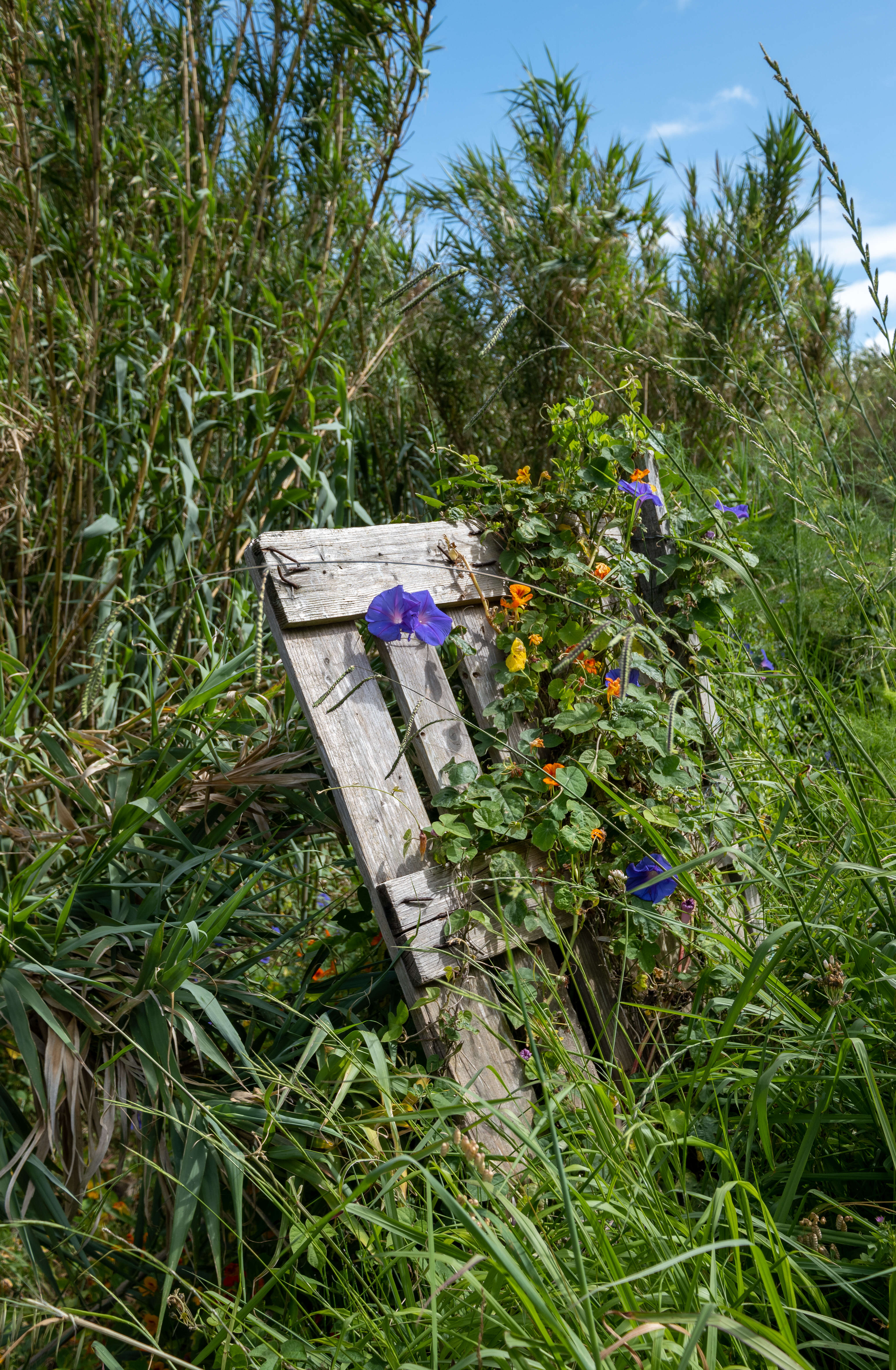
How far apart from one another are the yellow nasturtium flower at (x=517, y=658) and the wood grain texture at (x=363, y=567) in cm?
14

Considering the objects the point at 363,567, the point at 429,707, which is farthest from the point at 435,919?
the point at 363,567

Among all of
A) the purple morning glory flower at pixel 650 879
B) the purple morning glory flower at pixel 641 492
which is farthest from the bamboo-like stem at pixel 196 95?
the purple morning glory flower at pixel 650 879

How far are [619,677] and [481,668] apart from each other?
0.28m

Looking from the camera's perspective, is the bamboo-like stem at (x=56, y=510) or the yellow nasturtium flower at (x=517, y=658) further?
the bamboo-like stem at (x=56, y=510)

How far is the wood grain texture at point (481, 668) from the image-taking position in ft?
5.58

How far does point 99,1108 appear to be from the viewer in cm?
142

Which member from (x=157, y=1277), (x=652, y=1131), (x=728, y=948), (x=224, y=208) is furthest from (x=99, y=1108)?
(x=224, y=208)

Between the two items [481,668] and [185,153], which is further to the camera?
[185,153]

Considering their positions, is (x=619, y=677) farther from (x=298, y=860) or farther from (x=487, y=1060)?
(x=298, y=860)

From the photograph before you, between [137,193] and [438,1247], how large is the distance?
3558mm

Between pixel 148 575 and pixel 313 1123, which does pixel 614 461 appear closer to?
pixel 313 1123

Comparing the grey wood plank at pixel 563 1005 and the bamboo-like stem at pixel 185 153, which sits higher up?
the bamboo-like stem at pixel 185 153

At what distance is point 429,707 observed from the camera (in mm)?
1620

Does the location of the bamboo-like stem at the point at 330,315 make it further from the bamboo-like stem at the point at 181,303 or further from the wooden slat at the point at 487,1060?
the wooden slat at the point at 487,1060
